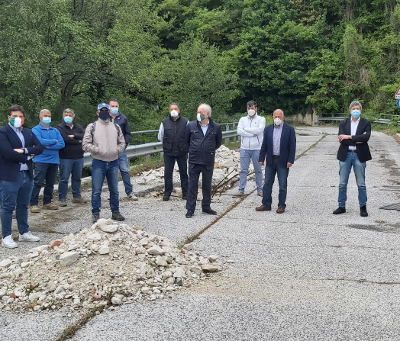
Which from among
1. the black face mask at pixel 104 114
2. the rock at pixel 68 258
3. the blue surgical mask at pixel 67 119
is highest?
the black face mask at pixel 104 114

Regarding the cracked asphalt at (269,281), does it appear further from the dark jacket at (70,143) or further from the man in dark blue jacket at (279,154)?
the dark jacket at (70,143)

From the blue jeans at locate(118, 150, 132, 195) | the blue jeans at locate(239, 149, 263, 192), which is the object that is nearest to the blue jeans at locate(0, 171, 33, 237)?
the blue jeans at locate(118, 150, 132, 195)

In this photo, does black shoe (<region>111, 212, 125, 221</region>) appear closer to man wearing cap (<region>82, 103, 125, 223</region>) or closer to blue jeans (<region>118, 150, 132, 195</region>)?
man wearing cap (<region>82, 103, 125, 223</region>)

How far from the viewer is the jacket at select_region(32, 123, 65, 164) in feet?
29.8

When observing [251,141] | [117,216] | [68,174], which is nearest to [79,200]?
[68,174]

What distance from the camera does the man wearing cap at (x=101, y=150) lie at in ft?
26.1

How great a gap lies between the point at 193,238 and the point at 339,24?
5230cm

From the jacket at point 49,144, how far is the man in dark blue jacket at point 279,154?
12.5 ft

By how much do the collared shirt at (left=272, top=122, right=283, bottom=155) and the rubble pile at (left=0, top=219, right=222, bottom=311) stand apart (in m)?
3.62

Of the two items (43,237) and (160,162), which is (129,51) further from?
(43,237)

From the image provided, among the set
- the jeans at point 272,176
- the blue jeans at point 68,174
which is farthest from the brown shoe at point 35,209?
the jeans at point 272,176

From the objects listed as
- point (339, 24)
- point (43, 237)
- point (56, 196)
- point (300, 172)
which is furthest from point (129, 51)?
point (339, 24)

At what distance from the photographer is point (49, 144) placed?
9.02 meters

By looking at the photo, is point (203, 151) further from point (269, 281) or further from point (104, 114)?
point (269, 281)
